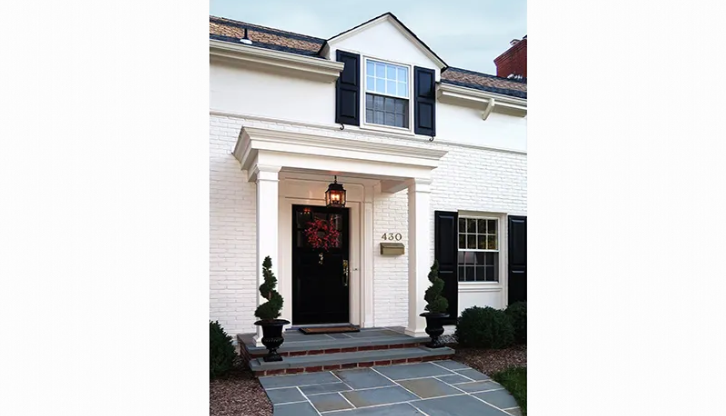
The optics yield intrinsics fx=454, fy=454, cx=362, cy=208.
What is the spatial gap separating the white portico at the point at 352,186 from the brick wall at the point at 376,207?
251 mm

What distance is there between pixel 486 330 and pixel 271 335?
3164 mm

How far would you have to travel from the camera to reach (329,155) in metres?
6.04

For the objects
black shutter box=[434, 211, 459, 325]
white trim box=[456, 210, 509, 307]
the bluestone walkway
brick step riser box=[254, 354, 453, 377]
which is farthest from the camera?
white trim box=[456, 210, 509, 307]

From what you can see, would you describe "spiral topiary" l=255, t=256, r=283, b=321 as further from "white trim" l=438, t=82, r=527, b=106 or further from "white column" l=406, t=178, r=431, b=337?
"white trim" l=438, t=82, r=527, b=106

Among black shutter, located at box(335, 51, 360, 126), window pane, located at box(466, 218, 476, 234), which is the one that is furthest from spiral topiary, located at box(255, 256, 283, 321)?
window pane, located at box(466, 218, 476, 234)

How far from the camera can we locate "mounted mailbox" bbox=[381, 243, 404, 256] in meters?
7.59

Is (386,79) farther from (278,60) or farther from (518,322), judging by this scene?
(518,322)

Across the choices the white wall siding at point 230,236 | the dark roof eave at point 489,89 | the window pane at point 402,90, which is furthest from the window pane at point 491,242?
the white wall siding at point 230,236

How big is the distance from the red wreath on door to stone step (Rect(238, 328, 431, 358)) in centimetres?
141
